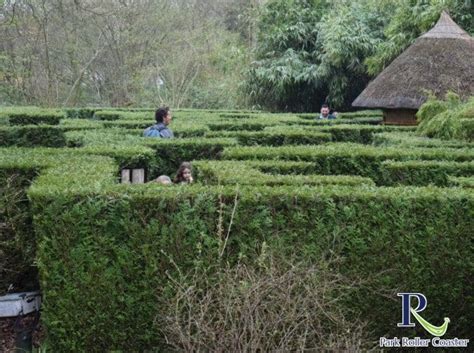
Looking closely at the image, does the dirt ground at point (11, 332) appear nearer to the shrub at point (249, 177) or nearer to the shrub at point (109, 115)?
the shrub at point (249, 177)

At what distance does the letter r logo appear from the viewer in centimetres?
530

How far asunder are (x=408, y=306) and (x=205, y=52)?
26.4 meters

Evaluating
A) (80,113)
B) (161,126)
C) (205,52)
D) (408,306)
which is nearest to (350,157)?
(161,126)

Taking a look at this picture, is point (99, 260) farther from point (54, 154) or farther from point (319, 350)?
point (54, 154)

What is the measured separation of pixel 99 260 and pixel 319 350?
180cm

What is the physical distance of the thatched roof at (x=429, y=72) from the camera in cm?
1845

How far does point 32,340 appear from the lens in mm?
5773

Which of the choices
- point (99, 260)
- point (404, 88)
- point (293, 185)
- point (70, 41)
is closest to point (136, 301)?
point (99, 260)

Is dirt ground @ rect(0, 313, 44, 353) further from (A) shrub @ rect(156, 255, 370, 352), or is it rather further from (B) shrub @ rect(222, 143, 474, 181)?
(B) shrub @ rect(222, 143, 474, 181)

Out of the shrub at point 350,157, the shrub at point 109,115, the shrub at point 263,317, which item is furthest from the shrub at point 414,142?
the shrub at point 109,115

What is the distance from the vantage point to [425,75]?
18.8 m

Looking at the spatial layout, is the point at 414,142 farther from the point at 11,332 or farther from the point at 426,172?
the point at 11,332

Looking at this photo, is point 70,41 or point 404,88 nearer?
point 404,88

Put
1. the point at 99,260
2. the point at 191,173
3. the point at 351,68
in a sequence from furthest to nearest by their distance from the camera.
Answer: the point at 351,68 → the point at 191,173 → the point at 99,260
